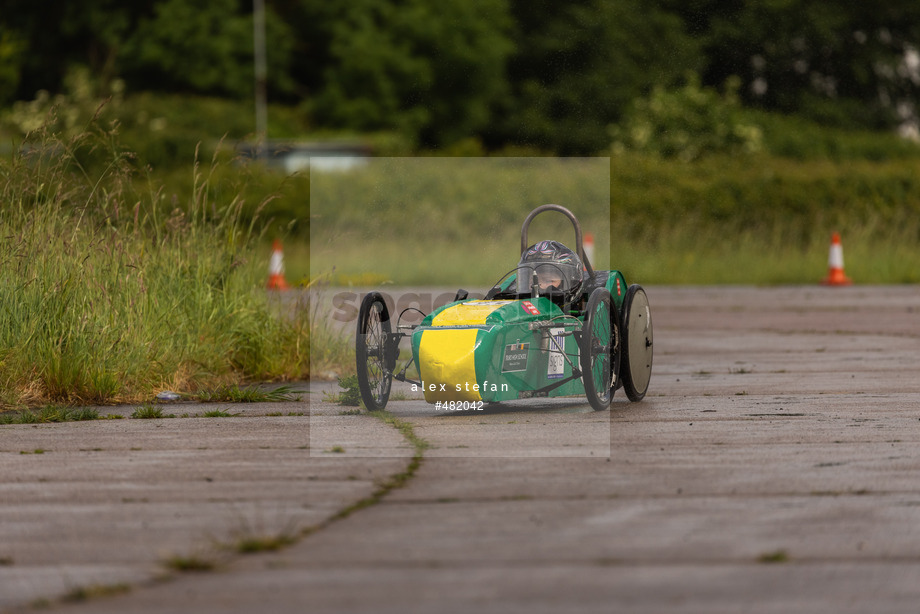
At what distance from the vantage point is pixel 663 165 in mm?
31859

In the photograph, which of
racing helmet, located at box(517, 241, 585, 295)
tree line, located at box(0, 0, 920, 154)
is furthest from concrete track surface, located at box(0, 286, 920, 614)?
tree line, located at box(0, 0, 920, 154)

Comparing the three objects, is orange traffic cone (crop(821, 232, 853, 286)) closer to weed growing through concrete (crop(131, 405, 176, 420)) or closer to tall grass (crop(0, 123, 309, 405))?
tall grass (crop(0, 123, 309, 405))

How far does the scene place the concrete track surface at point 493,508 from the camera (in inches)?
203

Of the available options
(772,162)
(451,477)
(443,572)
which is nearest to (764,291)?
(772,162)

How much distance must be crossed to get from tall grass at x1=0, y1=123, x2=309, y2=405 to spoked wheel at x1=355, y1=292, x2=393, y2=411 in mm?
1913

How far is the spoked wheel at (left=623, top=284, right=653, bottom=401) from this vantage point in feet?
Answer: 33.1

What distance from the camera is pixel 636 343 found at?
1031 centimetres

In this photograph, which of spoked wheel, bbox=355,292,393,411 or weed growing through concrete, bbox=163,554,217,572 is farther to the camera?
spoked wheel, bbox=355,292,393,411

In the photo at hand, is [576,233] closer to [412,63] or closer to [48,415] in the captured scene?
[48,415]

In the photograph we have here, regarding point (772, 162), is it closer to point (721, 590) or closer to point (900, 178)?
point (900, 178)

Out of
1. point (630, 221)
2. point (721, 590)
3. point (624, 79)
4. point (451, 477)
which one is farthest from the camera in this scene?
point (624, 79)

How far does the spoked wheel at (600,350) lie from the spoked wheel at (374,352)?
1303mm

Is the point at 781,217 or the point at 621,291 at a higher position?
the point at 781,217

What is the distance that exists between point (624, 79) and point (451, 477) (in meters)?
54.0
